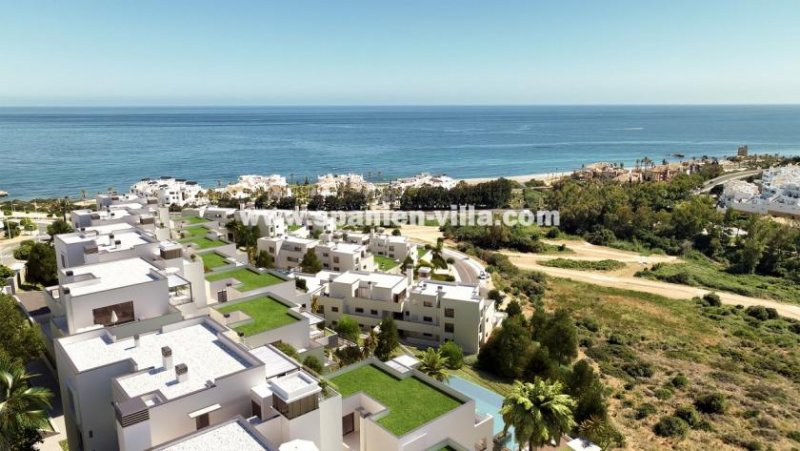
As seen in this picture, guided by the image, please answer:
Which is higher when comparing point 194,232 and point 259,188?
point 194,232

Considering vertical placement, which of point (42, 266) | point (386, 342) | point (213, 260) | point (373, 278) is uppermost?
point (213, 260)

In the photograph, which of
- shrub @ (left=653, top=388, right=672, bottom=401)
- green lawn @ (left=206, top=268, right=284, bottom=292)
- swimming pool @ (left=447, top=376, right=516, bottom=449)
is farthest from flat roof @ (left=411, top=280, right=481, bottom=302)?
shrub @ (left=653, top=388, right=672, bottom=401)

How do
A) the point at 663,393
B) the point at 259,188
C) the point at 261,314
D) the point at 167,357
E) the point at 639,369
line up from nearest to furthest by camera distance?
the point at 167,357, the point at 261,314, the point at 663,393, the point at 639,369, the point at 259,188

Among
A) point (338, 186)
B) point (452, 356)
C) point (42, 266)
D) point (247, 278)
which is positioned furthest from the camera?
point (338, 186)

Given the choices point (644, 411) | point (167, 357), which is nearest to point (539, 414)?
point (167, 357)

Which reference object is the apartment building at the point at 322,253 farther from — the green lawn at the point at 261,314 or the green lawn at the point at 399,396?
the green lawn at the point at 399,396

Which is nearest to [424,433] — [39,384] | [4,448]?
[4,448]

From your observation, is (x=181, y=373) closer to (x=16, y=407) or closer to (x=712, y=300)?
(x=16, y=407)
